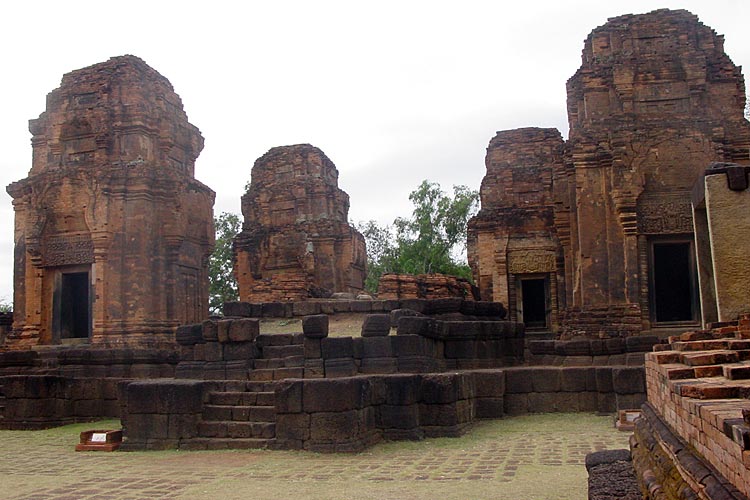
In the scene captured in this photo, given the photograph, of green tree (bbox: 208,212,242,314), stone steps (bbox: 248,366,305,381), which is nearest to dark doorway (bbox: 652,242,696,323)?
stone steps (bbox: 248,366,305,381)

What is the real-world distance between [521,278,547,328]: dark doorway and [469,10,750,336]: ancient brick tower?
5.78 metres

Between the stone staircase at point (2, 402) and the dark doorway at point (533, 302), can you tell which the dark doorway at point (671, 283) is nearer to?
the dark doorway at point (533, 302)

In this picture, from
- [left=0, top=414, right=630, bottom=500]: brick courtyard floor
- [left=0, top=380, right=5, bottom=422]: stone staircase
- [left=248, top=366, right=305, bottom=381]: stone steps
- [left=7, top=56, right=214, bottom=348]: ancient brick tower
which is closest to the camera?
[left=0, top=414, right=630, bottom=500]: brick courtyard floor

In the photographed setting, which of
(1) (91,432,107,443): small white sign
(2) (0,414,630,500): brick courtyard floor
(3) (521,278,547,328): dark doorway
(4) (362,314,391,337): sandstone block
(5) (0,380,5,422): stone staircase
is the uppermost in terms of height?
(3) (521,278,547,328): dark doorway

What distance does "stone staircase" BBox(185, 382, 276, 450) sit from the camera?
32.4ft

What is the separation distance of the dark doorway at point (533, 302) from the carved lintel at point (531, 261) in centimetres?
67

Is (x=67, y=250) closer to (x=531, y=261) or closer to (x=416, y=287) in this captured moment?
(x=416, y=287)

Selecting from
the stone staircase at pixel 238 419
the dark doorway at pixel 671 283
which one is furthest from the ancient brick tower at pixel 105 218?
the dark doorway at pixel 671 283

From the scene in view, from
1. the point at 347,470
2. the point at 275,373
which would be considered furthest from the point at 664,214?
the point at 347,470

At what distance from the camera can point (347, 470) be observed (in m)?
7.98

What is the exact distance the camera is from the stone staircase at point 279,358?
37.1 feet

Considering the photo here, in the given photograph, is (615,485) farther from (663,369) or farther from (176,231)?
(176,231)

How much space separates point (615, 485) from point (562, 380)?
7.10 metres

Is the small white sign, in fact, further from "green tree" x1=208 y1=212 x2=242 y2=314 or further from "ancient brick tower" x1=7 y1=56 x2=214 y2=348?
"green tree" x1=208 y1=212 x2=242 y2=314
